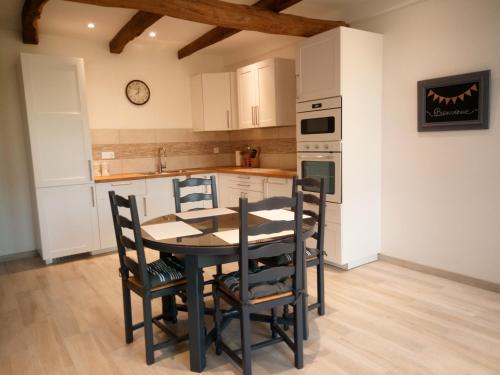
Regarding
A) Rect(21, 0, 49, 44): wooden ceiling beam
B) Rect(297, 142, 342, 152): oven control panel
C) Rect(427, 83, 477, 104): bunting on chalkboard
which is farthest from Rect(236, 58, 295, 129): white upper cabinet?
Rect(21, 0, 49, 44): wooden ceiling beam

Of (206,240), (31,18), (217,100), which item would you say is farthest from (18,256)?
(206,240)

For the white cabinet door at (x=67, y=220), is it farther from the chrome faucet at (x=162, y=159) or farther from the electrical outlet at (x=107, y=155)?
the chrome faucet at (x=162, y=159)

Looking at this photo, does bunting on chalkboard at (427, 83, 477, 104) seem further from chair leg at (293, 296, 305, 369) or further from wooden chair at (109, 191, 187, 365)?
wooden chair at (109, 191, 187, 365)

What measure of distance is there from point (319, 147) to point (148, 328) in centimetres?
226

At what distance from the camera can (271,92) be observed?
4.41 meters

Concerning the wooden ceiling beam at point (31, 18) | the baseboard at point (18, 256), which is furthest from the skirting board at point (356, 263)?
the wooden ceiling beam at point (31, 18)

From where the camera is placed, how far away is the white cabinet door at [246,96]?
15.4 feet

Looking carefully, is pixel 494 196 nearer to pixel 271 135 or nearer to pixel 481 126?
pixel 481 126

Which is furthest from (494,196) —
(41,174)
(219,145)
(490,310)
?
(41,174)

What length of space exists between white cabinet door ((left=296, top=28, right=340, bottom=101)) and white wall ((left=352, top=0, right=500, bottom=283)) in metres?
0.60

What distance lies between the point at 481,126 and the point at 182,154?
3753 mm

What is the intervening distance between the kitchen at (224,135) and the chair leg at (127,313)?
0.71 feet

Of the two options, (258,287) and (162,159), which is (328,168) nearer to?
(258,287)

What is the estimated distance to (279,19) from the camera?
3.46 m
